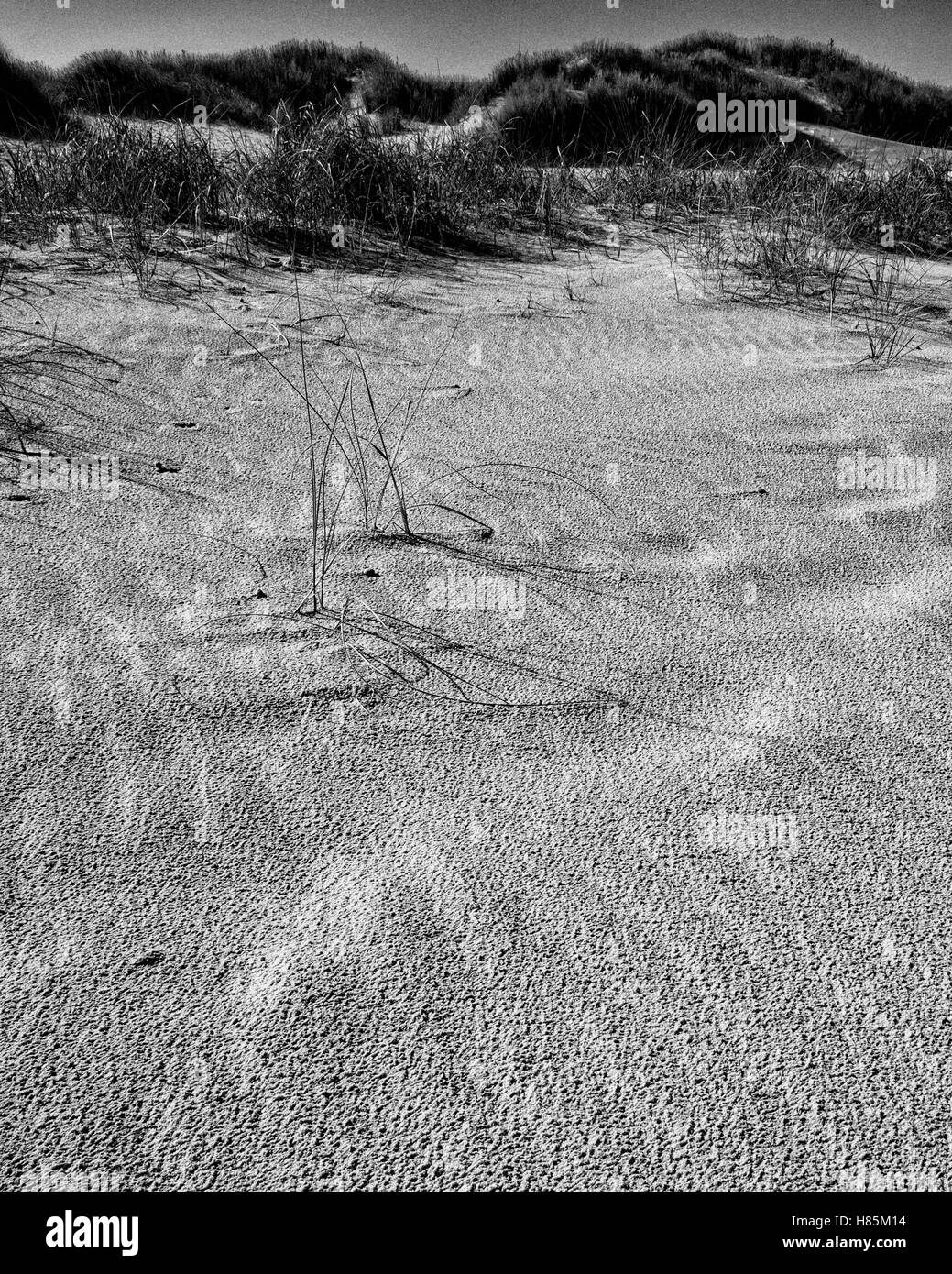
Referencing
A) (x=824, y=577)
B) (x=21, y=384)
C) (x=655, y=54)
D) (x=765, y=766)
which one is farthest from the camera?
(x=655, y=54)

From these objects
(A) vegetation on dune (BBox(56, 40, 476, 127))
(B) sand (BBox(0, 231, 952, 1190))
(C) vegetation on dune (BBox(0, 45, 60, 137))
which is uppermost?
(A) vegetation on dune (BBox(56, 40, 476, 127))

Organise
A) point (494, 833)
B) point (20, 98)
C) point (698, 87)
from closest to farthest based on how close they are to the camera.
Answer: point (494, 833) < point (20, 98) < point (698, 87)

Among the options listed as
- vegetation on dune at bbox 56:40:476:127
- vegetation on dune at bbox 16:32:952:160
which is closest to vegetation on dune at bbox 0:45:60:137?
vegetation on dune at bbox 16:32:952:160

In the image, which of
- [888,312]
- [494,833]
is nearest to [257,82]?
[888,312]

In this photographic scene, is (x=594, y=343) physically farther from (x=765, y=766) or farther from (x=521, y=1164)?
(x=521, y=1164)

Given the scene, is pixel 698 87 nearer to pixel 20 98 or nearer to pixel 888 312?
pixel 20 98

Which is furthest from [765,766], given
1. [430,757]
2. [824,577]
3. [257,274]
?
[257,274]

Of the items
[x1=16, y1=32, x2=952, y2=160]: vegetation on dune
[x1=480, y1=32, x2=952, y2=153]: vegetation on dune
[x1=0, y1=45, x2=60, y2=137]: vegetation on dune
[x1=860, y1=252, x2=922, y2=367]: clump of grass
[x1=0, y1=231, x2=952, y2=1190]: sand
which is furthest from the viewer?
[x1=480, y1=32, x2=952, y2=153]: vegetation on dune

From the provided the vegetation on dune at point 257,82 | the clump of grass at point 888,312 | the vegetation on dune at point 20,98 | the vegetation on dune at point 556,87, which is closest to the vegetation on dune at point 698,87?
the vegetation on dune at point 556,87

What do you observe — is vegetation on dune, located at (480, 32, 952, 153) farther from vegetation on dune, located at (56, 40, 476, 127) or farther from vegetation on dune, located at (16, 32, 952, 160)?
vegetation on dune, located at (56, 40, 476, 127)

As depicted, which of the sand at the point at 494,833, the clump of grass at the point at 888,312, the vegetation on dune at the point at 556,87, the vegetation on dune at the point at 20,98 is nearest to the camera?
the sand at the point at 494,833

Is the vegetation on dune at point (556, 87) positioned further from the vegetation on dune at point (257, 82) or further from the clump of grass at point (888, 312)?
the clump of grass at point (888, 312)
